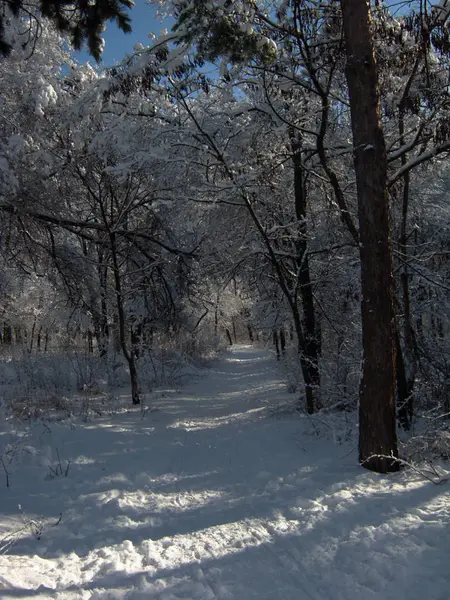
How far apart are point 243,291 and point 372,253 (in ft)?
20.4

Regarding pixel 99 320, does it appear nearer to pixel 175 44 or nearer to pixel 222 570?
pixel 175 44

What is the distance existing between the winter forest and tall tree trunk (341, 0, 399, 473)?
2cm

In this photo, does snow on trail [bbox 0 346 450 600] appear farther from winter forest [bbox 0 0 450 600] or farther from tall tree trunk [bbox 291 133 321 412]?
tall tree trunk [bbox 291 133 321 412]

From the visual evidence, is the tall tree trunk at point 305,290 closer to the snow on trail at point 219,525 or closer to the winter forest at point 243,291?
the winter forest at point 243,291

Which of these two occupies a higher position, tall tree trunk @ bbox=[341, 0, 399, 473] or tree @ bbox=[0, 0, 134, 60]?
tree @ bbox=[0, 0, 134, 60]

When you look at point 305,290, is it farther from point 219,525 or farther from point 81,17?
point 81,17

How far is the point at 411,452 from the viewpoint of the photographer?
523cm

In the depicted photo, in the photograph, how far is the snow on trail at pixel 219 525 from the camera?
9.48 ft

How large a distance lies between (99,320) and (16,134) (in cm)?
528

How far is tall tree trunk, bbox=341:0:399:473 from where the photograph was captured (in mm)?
4930

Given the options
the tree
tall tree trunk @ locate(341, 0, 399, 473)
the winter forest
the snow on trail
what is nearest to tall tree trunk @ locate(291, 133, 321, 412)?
the winter forest

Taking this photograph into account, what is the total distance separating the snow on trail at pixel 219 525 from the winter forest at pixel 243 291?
0.03m

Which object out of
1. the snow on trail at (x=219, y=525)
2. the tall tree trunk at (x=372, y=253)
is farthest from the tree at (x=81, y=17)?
the snow on trail at (x=219, y=525)

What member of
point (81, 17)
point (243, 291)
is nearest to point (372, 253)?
point (81, 17)
